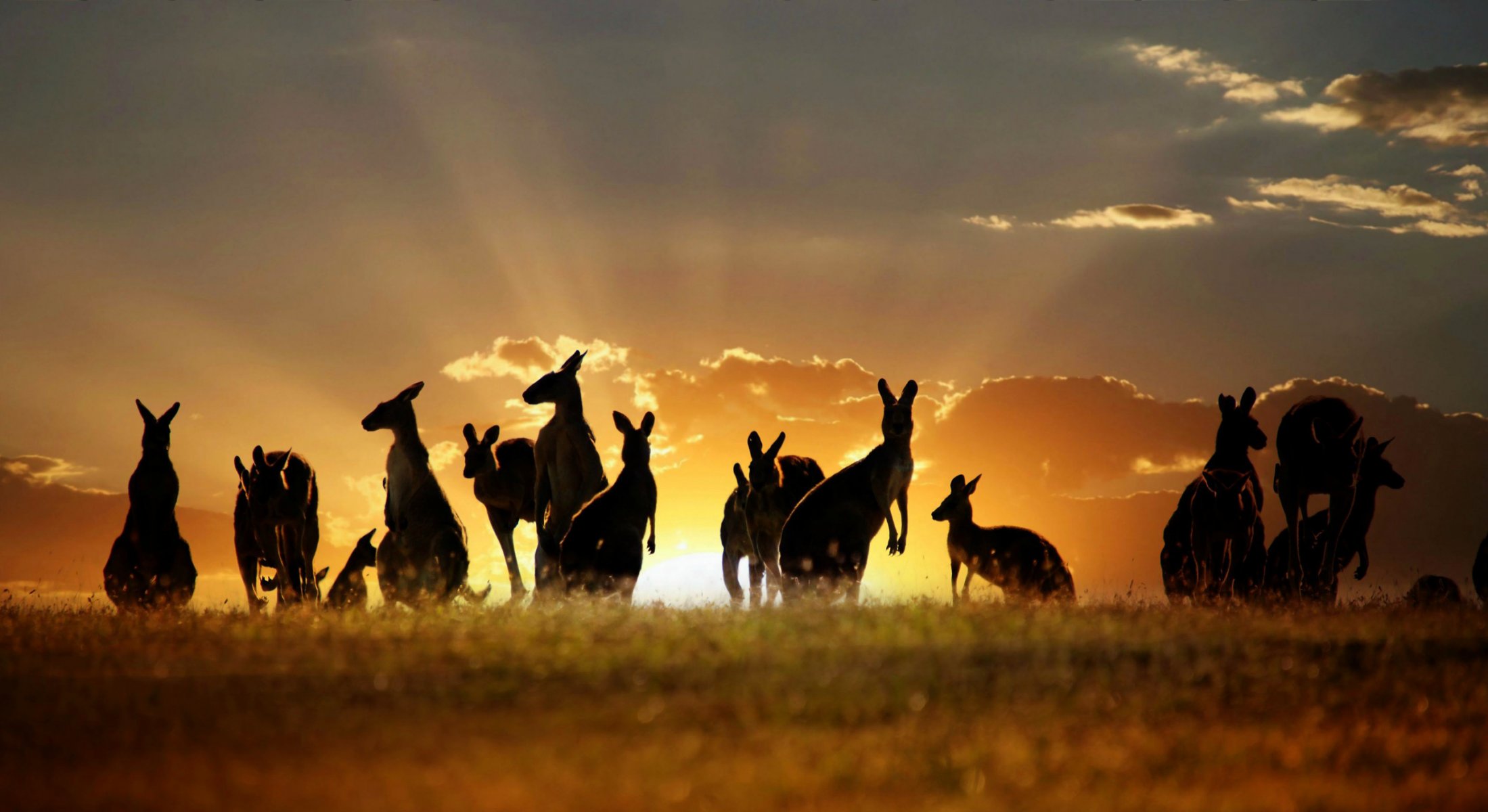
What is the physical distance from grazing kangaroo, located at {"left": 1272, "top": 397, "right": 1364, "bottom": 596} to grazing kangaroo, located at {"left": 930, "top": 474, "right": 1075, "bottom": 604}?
3477 millimetres

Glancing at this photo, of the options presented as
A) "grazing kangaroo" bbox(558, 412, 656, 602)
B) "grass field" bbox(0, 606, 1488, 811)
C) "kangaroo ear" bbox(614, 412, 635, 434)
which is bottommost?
"grass field" bbox(0, 606, 1488, 811)

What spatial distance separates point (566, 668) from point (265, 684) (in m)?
2.24

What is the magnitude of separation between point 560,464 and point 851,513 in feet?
15.4

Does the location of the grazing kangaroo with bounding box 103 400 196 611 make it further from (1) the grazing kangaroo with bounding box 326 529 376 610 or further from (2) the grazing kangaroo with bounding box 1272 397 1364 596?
(2) the grazing kangaroo with bounding box 1272 397 1364 596

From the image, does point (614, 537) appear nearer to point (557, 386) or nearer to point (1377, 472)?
point (557, 386)

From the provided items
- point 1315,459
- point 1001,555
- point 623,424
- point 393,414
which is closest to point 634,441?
point 623,424

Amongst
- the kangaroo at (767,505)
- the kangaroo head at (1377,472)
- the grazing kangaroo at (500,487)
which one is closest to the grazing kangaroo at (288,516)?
the grazing kangaroo at (500,487)

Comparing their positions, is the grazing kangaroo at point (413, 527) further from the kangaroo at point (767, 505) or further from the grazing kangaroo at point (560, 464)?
the kangaroo at point (767, 505)

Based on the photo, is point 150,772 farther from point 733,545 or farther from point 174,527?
point 174,527

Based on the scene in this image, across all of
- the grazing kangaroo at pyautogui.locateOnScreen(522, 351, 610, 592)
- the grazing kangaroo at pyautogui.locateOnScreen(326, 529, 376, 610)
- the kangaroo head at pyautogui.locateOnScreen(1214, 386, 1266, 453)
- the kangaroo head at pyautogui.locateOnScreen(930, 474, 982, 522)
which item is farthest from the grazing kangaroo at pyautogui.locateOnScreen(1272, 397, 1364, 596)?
the grazing kangaroo at pyautogui.locateOnScreen(326, 529, 376, 610)

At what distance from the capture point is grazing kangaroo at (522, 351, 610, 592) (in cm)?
2019

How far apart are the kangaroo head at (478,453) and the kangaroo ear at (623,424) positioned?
2338 millimetres

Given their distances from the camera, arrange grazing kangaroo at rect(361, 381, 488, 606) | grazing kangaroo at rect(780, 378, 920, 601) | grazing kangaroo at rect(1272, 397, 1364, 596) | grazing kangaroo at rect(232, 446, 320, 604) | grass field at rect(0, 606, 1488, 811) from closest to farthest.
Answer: grass field at rect(0, 606, 1488, 811) → grazing kangaroo at rect(780, 378, 920, 601) → grazing kangaroo at rect(361, 381, 488, 606) → grazing kangaroo at rect(1272, 397, 1364, 596) → grazing kangaroo at rect(232, 446, 320, 604)

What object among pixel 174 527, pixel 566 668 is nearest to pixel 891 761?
pixel 566 668
